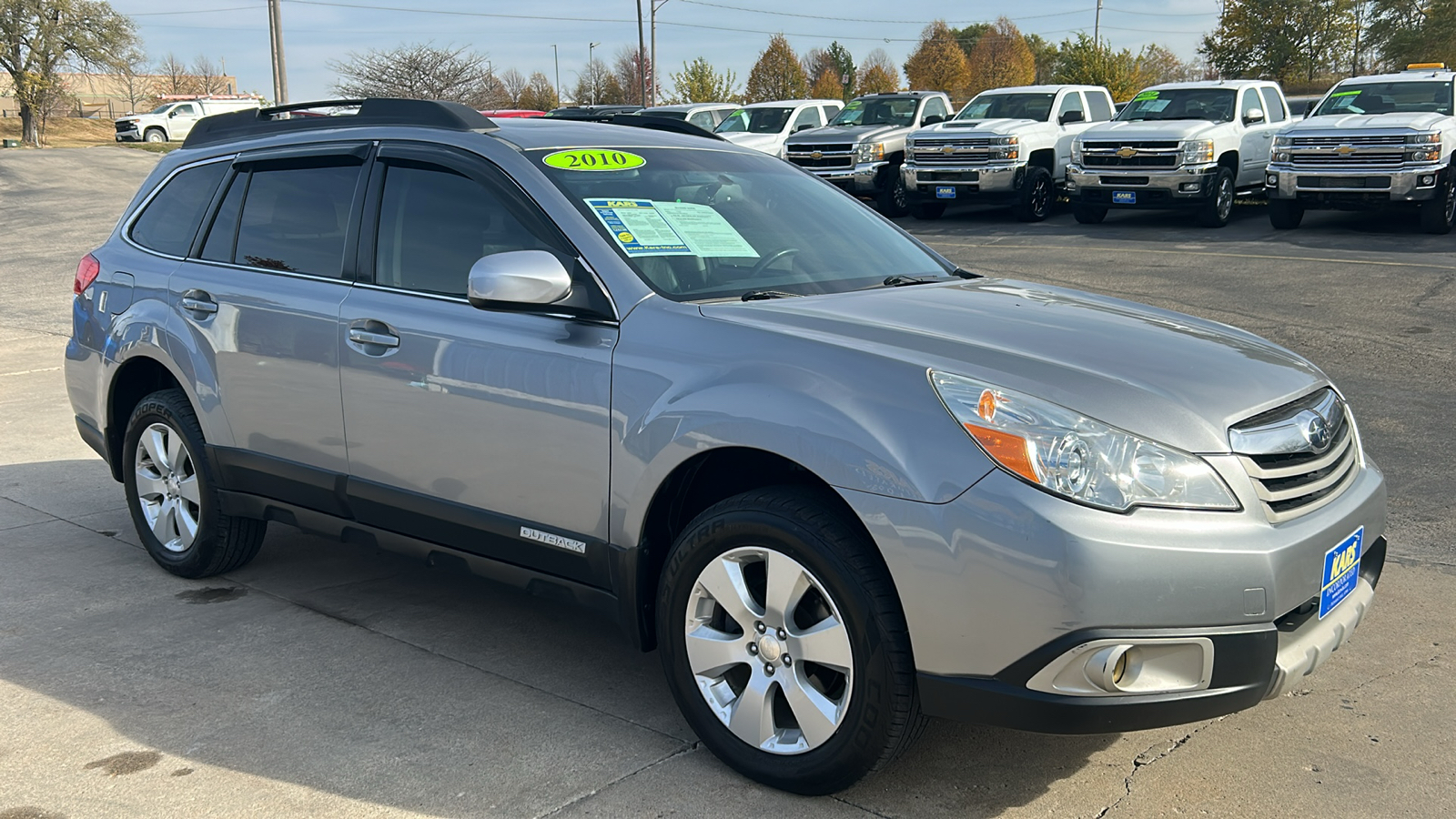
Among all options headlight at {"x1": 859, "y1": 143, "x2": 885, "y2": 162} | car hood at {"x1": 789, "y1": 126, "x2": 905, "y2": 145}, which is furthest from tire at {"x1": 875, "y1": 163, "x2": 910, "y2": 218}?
car hood at {"x1": 789, "y1": 126, "x2": 905, "y2": 145}

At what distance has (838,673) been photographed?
317 centimetres

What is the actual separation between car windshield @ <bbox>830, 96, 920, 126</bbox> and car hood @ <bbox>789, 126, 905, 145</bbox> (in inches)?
14.8

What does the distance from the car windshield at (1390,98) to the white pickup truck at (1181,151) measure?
2.77 feet

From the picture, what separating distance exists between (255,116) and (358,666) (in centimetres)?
244

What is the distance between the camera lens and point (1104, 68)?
46.2m

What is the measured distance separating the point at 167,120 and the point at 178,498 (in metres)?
51.5

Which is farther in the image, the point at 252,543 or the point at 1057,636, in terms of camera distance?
the point at 252,543

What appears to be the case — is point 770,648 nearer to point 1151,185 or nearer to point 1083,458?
point 1083,458

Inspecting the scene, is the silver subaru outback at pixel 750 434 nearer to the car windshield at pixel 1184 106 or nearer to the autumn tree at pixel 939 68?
the car windshield at pixel 1184 106

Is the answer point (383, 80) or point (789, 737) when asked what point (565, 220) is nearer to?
point (789, 737)

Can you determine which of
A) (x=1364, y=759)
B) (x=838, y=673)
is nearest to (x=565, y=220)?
(x=838, y=673)

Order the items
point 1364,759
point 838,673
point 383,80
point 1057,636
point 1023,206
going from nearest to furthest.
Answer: point 1057,636 < point 838,673 < point 1364,759 < point 1023,206 < point 383,80

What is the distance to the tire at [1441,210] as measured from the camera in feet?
51.4

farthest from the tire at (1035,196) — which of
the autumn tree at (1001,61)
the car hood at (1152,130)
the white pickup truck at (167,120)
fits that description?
the autumn tree at (1001,61)
